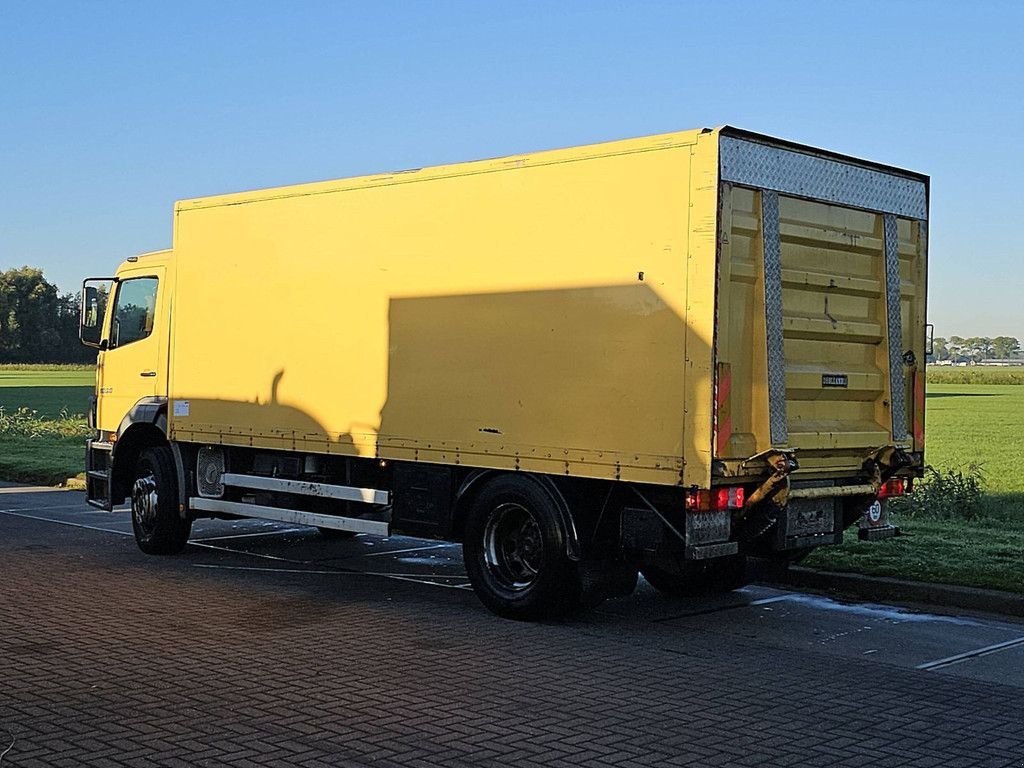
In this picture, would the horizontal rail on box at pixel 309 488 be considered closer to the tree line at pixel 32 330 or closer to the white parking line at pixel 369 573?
the white parking line at pixel 369 573

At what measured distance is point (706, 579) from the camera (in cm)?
1088

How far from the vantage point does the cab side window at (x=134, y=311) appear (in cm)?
1348

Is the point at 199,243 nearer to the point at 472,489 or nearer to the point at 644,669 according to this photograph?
the point at 472,489

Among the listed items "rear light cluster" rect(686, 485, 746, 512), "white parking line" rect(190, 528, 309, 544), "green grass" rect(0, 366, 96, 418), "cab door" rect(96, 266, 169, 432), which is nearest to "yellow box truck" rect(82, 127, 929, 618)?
"rear light cluster" rect(686, 485, 746, 512)

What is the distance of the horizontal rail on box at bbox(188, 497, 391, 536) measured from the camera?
11.1m

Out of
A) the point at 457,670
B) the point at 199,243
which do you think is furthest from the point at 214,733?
the point at 199,243

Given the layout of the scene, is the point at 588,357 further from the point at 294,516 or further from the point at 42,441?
the point at 42,441

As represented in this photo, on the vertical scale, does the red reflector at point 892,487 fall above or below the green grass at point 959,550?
above

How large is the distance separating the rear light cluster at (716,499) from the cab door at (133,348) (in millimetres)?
6528

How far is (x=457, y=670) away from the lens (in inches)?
313

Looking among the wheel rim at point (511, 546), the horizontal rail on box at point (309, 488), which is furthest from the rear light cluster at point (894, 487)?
the horizontal rail on box at point (309, 488)

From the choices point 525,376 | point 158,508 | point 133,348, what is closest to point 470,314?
point 525,376

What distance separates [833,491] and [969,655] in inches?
59.7

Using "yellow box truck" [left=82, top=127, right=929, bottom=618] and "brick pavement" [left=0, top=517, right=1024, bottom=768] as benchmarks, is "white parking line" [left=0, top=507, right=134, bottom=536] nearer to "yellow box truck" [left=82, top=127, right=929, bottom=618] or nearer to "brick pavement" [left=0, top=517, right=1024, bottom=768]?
"yellow box truck" [left=82, top=127, right=929, bottom=618]
